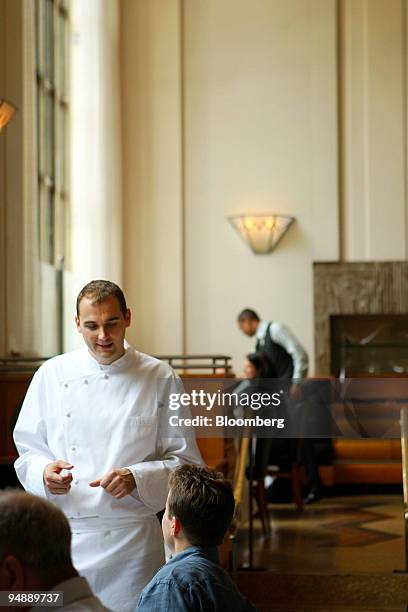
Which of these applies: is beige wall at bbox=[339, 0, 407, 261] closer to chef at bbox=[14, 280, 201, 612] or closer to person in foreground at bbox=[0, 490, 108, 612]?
chef at bbox=[14, 280, 201, 612]

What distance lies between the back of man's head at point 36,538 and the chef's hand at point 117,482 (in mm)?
1024

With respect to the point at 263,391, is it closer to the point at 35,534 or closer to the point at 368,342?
the point at 35,534

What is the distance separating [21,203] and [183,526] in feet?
17.1

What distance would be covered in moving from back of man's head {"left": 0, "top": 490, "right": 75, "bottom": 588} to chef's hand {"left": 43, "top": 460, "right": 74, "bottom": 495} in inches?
40.0

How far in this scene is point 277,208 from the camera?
10531mm

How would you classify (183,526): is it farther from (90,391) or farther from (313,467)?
(313,467)

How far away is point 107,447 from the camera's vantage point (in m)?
2.41

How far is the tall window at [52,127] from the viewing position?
28.3 feet

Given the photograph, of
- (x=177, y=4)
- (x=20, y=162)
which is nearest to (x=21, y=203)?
(x=20, y=162)

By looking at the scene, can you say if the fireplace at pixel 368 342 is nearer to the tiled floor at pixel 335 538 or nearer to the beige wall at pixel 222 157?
the beige wall at pixel 222 157

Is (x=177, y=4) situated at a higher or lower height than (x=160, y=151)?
higher

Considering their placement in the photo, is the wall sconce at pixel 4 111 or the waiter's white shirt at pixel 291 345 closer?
the wall sconce at pixel 4 111

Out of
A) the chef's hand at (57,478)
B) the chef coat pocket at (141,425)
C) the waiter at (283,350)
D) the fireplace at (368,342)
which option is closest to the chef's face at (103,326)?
the chef coat pocket at (141,425)

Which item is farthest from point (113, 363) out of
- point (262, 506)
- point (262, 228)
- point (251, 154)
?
point (251, 154)
